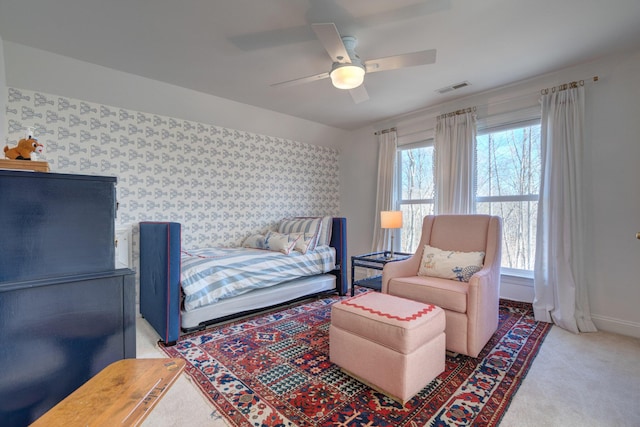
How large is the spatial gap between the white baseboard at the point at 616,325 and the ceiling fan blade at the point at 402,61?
8.93 feet

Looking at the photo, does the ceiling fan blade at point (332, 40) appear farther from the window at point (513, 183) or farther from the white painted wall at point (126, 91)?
the window at point (513, 183)

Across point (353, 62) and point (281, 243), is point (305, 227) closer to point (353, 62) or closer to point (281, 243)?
point (281, 243)

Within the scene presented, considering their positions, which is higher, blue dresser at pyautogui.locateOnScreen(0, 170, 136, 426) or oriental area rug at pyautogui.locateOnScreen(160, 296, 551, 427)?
blue dresser at pyautogui.locateOnScreen(0, 170, 136, 426)

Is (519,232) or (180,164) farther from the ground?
(180,164)

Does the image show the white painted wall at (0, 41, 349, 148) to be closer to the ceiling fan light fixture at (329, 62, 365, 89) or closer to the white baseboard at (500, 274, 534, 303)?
the ceiling fan light fixture at (329, 62, 365, 89)

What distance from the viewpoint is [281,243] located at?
329 centimetres

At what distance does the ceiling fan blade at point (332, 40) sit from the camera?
1680 millimetres

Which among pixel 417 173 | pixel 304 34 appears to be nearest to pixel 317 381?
pixel 304 34

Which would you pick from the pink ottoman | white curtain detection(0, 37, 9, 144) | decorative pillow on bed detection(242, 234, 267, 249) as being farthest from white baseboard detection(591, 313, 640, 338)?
white curtain detection(0, 37, 9, 144)

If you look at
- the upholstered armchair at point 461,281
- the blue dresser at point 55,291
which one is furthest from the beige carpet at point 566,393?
the blue dresser at point 55,291

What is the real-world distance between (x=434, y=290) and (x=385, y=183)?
240 cm

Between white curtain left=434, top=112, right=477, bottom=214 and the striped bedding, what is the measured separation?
1.69m

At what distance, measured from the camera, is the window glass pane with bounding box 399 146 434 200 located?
398 cm

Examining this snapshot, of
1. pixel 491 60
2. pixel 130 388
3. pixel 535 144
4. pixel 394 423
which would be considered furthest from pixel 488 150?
pixel 130 388
